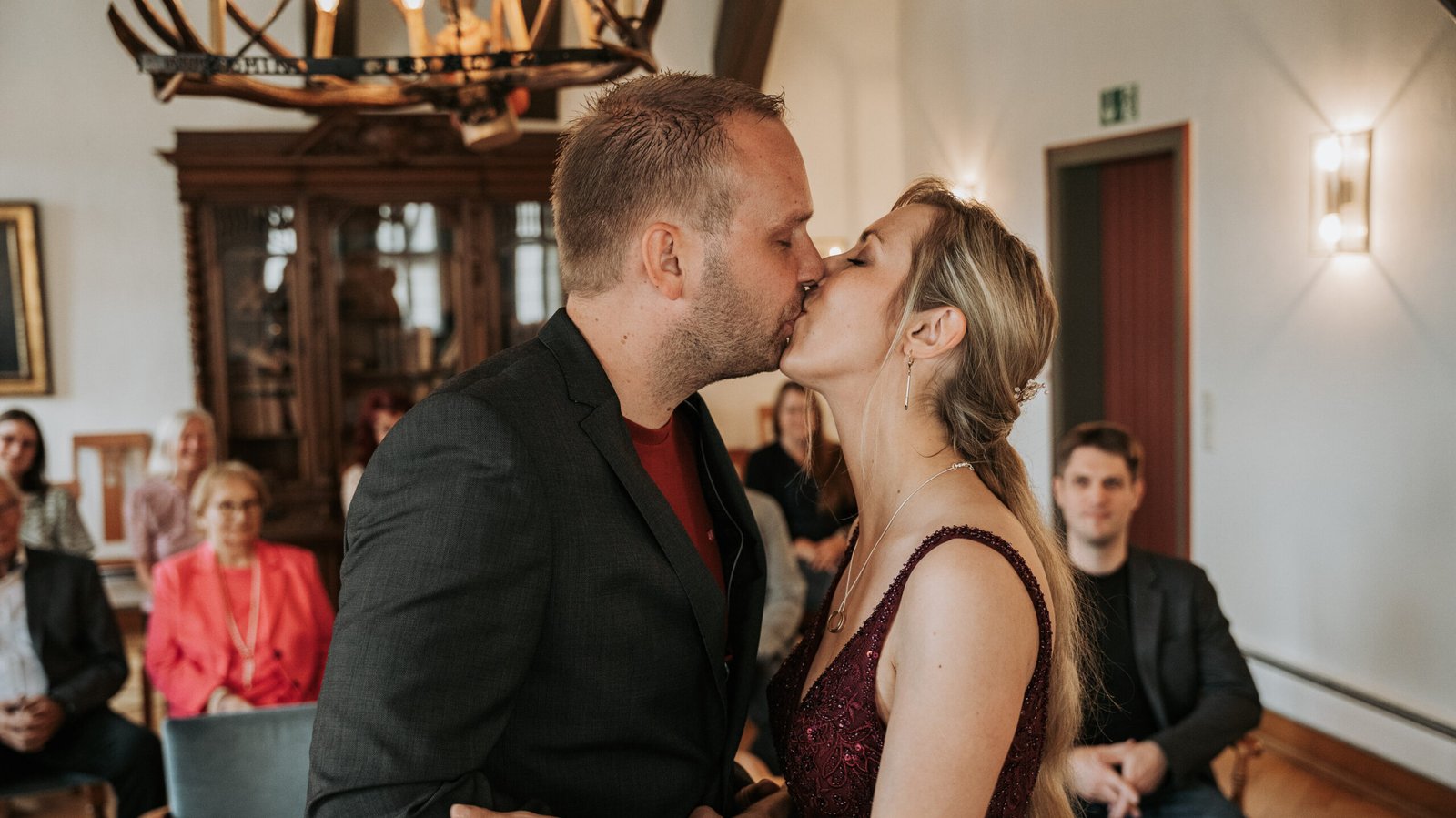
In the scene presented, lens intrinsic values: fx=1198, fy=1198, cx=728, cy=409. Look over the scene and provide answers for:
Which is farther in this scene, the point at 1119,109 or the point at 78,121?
the point at 78,121

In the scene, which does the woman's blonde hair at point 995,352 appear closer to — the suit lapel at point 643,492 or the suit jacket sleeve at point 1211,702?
the suit lapel at point 643,492

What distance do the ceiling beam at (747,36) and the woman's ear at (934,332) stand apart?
16.9 ft

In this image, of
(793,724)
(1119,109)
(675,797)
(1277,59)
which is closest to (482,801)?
(675,797)

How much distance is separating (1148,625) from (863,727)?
5.16ft

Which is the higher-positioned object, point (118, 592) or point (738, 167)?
point (738, 167)

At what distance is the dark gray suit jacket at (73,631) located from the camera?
362 cm

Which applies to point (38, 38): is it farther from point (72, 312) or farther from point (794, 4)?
point (794, 4)

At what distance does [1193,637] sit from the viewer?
9.71ft

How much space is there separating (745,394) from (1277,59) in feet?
13.0

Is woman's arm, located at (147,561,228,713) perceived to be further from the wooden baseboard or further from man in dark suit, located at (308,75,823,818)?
the wooden baseboard

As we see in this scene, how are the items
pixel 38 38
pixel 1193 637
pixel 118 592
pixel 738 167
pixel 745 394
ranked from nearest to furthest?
pixel 738 167, pixel 1193 637, pixel 118 592, pixel 38 38, pixel 745 394

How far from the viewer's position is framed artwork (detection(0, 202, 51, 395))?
690cm

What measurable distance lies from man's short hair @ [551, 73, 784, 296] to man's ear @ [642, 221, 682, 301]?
2 cm

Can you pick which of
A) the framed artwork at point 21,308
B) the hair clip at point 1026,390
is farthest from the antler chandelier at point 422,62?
the framed artwork at point 21,308
